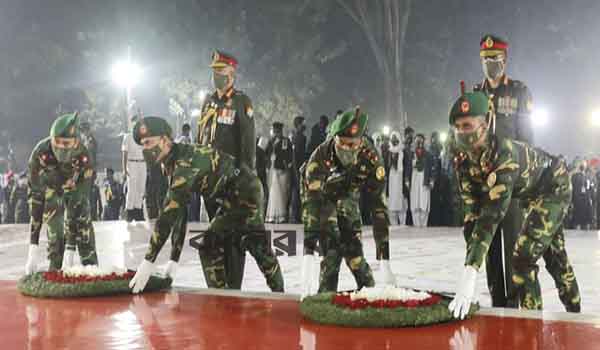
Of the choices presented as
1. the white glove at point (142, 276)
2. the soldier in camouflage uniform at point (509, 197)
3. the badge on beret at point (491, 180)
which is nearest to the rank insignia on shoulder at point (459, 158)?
the soldier in camouflage uniform at point (509, 197)

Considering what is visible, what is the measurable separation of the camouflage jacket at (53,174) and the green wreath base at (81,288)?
948 mm

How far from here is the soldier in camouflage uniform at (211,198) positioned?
5.76m

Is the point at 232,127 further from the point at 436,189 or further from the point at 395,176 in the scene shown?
the point at 436,189

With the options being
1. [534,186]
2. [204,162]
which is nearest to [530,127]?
[534,186]

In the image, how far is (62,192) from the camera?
7.26 meters

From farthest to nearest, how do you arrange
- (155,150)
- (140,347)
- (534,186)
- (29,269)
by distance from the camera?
(29,269) → (155,150) → (534,186) → (140,347)

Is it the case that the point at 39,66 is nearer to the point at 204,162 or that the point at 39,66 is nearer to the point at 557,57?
the point at 557,57

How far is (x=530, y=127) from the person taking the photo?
617 centimetres

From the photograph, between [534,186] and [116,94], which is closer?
[534,186]

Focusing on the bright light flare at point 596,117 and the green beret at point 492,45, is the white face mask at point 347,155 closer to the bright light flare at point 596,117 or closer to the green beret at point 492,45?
the green beret at point 492,45

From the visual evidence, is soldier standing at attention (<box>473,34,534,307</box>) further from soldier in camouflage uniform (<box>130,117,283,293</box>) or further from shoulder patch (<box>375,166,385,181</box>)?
soldier in camouflage uniform (<box>130,117,283,293</box>)

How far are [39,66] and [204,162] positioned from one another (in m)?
28.9

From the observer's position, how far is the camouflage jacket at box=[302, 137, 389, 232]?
19.3ft

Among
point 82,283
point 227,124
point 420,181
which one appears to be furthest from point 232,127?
point 420,181
